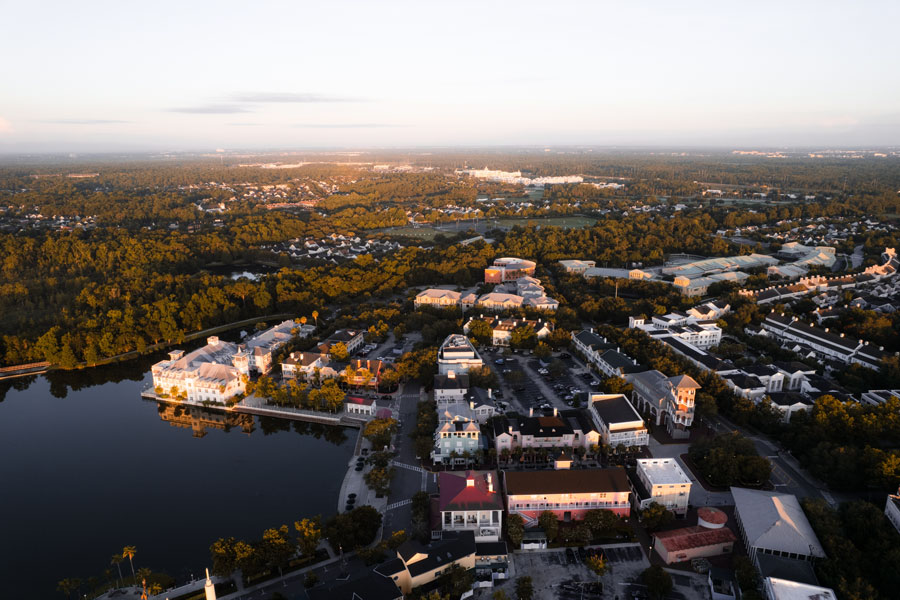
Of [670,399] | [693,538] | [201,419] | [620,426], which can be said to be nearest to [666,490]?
[693,538]

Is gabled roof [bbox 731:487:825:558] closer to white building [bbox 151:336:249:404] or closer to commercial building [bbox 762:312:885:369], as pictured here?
commercial building [bbox 762:312:885:369]

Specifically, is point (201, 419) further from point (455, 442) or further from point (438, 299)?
point (438, 299)

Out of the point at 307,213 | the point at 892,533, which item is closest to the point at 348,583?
the point at 892,533

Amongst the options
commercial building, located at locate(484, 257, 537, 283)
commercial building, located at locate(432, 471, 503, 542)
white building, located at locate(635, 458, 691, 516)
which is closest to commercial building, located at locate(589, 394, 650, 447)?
white building, located at locate(635, 458, 691, 516)

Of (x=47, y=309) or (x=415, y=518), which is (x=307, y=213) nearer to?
(x=47, y=309)

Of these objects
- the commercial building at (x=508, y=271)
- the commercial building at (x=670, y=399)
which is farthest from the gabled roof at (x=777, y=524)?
the commercial building at (x=508, y=271)

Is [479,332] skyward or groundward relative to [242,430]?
skyward

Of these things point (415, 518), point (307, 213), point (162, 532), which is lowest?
point (162, 532)
